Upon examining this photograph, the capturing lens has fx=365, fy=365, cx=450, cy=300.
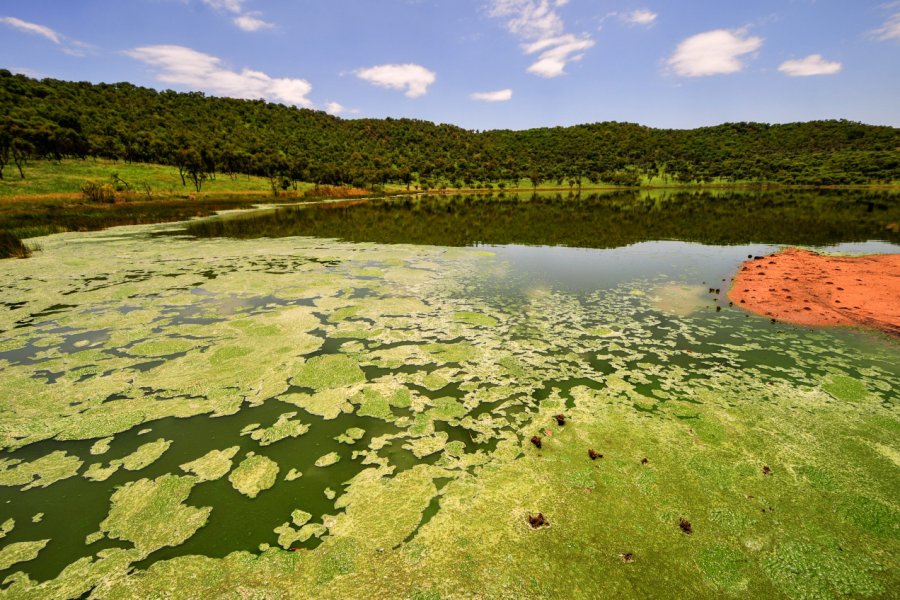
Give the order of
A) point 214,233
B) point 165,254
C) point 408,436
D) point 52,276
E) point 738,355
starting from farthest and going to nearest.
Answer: point 214,233, point 165,254, point 52,276, point 738,355, point 408,436

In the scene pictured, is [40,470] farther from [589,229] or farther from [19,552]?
[589,229]

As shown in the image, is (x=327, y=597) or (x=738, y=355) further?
(x=738, y=355)

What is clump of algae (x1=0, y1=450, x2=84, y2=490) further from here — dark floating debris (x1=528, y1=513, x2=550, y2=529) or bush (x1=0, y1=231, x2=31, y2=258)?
bush (x1=0, y1=231, x2=31, y2=258)

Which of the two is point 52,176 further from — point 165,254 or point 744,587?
point 744,587

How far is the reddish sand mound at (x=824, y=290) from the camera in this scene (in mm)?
14633

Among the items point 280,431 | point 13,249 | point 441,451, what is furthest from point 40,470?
point 13,249

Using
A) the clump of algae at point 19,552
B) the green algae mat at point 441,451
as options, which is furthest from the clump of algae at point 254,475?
the clump of algae at point 19,552

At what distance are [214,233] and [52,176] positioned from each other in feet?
261

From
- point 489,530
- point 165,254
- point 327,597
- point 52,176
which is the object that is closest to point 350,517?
point 327,597

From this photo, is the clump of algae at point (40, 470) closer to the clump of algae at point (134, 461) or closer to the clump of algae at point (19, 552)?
the clump of algae at point (134, 461)

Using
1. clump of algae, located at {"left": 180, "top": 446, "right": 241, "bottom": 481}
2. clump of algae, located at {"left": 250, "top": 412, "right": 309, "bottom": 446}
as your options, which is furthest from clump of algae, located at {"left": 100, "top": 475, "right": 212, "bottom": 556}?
clump of algae, located at {"left": 250, "top": 412, "right": 309, "bottom": 446}

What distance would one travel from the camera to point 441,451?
7664mm

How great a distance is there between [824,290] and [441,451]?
21.2 meters

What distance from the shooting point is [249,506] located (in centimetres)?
638
